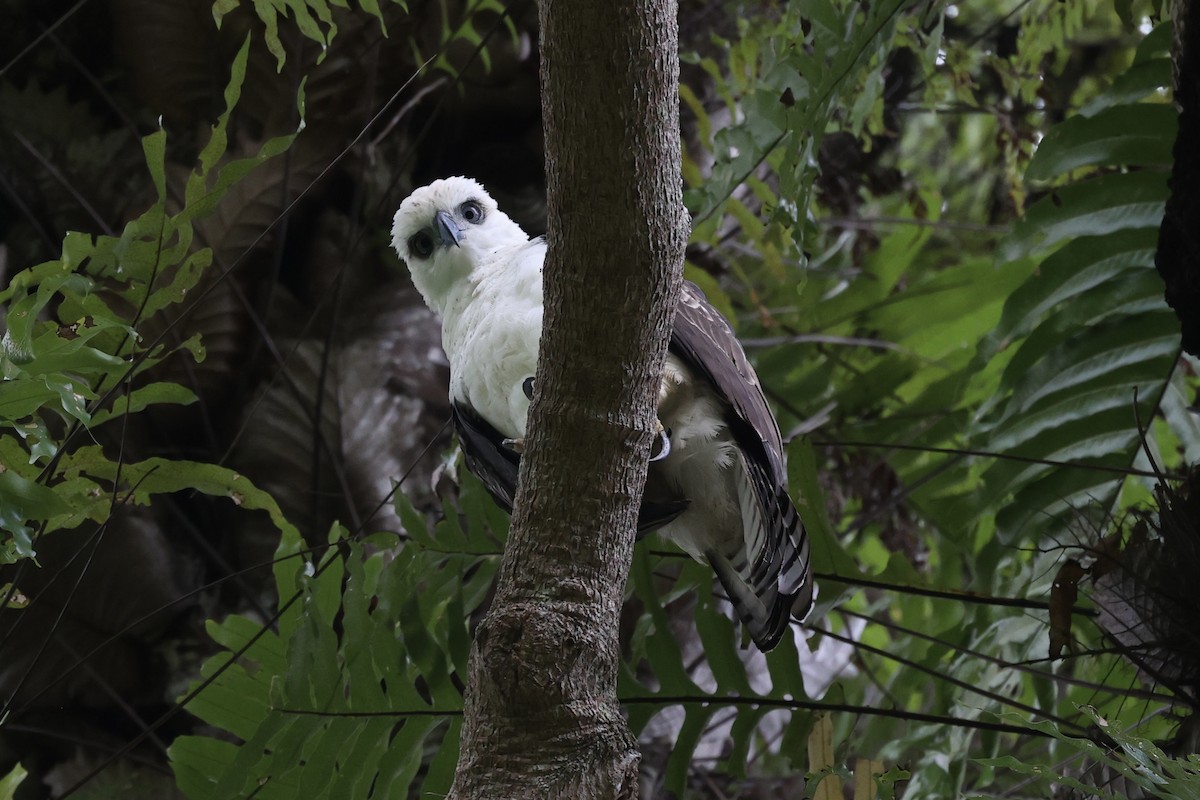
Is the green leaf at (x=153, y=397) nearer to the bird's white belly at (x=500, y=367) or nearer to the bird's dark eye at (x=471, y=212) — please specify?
the bird's white belly at (x=500, y=367)

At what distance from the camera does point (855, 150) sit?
10.8ft

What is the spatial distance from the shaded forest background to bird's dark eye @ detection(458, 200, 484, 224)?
159 millimetres

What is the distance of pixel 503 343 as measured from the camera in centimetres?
171

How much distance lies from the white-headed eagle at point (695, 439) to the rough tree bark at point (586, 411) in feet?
1.24

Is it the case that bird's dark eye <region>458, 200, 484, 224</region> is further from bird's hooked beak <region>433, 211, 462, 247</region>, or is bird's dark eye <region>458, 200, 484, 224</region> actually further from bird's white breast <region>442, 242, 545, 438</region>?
bird's white breast <region>442, 242, 545, 438</region>

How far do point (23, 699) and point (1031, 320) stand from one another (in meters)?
2.45

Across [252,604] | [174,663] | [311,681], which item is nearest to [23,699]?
[174,663]

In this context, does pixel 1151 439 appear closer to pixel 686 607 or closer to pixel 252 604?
pixel 686 607

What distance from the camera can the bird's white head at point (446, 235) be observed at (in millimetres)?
2064

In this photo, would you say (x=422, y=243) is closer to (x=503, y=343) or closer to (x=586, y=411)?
(x=503, y=343)

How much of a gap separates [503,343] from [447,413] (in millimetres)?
1348

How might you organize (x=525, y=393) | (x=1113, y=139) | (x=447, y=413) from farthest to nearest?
(x=447, y=413) < (x=1113, y=139) < (x=525, y=393)

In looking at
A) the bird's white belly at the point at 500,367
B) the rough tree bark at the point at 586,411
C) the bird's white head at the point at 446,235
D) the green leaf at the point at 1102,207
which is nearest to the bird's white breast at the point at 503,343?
the bird's white belly at the point at 500,367

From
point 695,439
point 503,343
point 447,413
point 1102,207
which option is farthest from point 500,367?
point 447,413
